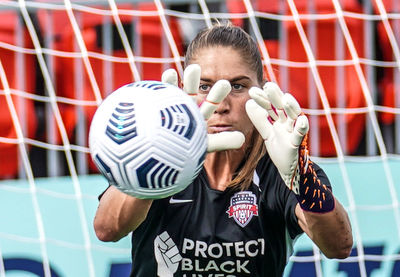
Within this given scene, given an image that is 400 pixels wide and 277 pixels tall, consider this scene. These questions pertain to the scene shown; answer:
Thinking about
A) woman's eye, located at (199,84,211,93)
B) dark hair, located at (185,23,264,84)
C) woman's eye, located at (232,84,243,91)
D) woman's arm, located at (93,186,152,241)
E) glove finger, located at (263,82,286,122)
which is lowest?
woman's arm, located at (93,186,152,241)

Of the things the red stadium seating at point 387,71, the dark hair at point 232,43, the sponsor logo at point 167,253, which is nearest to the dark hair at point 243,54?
the dark hair at point 232,43

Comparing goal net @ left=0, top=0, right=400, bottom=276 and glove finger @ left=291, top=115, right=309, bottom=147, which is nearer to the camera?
glove finger @ left=291, top=115, right=309, bottom=147

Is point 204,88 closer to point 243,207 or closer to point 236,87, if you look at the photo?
point 236,87

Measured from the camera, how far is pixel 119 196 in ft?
8.45

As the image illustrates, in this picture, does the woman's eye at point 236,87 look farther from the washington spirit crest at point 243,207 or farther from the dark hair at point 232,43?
the washington spirit crest at point 243,207

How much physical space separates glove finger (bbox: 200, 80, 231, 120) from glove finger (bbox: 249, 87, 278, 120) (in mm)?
72

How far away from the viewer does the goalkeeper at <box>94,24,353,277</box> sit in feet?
8.57

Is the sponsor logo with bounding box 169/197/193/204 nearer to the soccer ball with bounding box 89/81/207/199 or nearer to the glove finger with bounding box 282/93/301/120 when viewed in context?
the soccer ball with bounding box 89/81/207/199

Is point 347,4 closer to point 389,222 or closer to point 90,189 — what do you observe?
point 389,222

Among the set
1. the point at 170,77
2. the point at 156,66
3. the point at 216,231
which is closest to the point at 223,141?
the point at 170,77

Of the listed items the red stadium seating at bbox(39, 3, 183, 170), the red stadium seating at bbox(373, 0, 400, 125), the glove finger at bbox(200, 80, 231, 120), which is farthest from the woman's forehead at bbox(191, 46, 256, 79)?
the red stadium seating at bbox(373, 0, 400, 125)

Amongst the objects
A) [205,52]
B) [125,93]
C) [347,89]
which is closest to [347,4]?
[347,89]

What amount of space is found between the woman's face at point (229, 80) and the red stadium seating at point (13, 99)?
3.07m

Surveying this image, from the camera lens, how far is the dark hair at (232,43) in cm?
275
